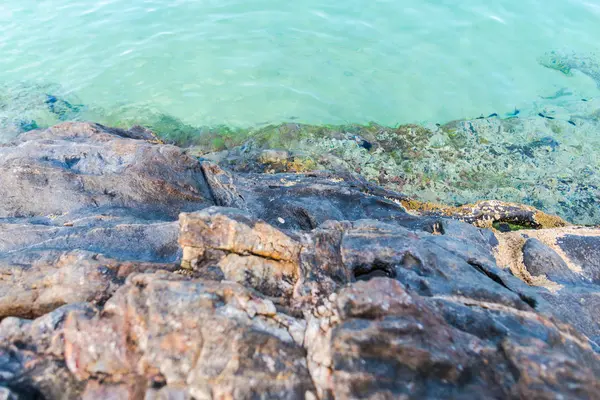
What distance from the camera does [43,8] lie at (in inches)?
715

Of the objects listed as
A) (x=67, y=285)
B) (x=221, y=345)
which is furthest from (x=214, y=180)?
(x=221, y=345)

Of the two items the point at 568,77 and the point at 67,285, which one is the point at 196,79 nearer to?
the point at 67,285

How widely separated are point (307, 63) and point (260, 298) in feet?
38.3

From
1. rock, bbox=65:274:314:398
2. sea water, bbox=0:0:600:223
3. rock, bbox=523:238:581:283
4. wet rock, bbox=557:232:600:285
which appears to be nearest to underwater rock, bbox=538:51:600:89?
sea water, bbox=0:0:600:223

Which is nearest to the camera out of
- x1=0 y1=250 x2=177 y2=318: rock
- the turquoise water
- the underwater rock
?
x1=0 y1=250 x2=177 y2=318: rock

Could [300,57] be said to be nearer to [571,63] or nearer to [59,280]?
[571,63]

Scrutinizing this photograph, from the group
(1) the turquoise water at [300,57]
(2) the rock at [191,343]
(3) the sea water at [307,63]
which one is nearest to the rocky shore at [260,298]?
(2) the rock at [191,343]

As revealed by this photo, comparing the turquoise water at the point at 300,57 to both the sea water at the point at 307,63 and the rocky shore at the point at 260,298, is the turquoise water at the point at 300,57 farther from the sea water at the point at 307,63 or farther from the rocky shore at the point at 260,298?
the rocky shore at the point at 260,298

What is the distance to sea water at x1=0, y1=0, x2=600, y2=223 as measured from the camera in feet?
40.0

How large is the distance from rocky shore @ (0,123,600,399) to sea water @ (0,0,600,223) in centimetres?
616

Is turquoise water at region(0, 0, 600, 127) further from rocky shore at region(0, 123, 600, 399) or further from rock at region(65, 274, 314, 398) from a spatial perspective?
rock at region(65, 274, 314, 398)

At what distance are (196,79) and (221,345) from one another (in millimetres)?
12009

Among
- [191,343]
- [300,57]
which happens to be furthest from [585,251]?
[300,57]

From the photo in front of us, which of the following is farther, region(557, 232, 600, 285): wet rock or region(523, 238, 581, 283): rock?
region(557, 232, 600, 285): wet rock
